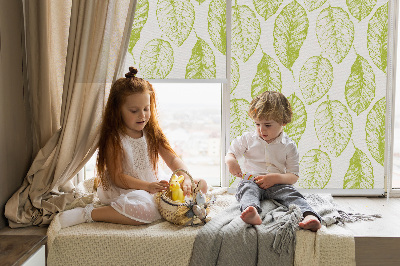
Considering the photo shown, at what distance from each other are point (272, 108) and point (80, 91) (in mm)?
922

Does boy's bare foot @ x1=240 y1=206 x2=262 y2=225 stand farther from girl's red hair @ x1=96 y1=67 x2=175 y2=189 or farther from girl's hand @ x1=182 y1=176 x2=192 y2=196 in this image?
girl's red hair @ x1=96 y1=67 x2=175 y2=189

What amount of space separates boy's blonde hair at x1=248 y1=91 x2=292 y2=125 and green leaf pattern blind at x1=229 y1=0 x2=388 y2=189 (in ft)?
0.92

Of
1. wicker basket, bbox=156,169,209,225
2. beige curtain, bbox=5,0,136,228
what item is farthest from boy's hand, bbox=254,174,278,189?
beige curtain, bbox=5,0,136,228

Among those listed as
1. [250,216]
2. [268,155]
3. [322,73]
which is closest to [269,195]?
[268,155]

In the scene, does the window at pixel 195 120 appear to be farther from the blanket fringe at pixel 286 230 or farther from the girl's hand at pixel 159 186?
the blanket fringe at pixel 286 230

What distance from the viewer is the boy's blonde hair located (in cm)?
211

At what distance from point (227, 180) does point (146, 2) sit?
3.58 ft

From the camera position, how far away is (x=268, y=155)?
218cm

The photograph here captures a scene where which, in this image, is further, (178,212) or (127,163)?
(127,163)

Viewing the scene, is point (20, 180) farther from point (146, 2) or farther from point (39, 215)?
point (146, 2)

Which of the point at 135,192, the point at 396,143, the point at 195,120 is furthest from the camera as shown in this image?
the point at 195,120

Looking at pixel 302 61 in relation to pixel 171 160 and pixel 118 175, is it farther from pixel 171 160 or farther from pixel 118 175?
pixel 118 175

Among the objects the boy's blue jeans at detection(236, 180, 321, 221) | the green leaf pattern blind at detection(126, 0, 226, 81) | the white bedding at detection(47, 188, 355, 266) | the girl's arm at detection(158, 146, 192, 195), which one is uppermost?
the green leaf pattern blind at detection(126, 0, 226, 81)

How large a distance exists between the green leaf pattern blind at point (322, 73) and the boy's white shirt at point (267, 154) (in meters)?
0.21
